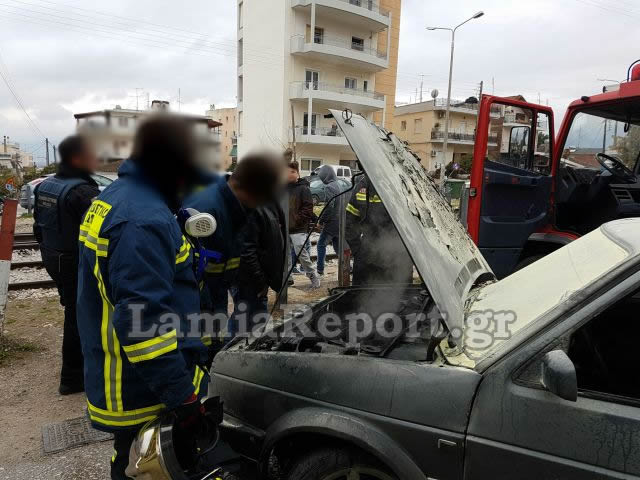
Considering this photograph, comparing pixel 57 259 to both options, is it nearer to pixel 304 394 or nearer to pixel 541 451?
pixel 304 394

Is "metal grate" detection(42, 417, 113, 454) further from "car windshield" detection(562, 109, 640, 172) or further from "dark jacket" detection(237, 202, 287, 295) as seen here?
"car windshield" detection(562, 109, 640, 172)

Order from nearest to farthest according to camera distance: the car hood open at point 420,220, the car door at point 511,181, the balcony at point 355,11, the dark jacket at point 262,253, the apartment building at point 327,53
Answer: the car hood open at point 420,220
the dark jacket at point 262,253
the car door at point 511,181
the apartment building at point 327,53
the balcony at point 355,11

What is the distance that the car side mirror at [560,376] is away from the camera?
143 centimetres

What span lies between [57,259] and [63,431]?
1279 mm

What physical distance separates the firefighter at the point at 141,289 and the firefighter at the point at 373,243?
8.84ft

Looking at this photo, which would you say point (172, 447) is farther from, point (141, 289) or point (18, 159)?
point (18, 159)

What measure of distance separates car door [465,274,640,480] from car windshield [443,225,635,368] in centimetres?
10

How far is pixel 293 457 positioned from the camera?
2062 millimetres

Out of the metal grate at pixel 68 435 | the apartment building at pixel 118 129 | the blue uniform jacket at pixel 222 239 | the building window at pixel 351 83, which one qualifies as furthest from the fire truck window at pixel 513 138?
the building window at pixel 351 83

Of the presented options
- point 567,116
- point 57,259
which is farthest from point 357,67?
point 57,259

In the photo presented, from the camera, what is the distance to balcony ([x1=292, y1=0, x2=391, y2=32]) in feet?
96.4

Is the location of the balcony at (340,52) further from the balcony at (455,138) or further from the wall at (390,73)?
the balcony at (455,138)

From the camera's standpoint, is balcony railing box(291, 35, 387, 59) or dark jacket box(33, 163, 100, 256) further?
balcony railing box(291, 35, 387, 59)

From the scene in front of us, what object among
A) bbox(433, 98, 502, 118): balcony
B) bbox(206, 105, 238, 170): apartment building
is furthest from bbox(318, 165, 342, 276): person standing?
bbox(433, 98, 502, 118): balcony
